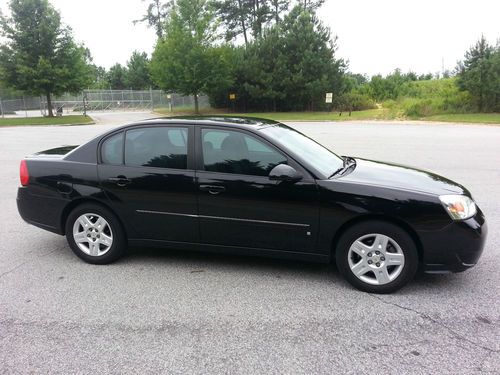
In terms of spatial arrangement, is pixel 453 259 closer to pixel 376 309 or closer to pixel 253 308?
pixel 376 309

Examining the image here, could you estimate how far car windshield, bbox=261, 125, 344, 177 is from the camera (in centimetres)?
419

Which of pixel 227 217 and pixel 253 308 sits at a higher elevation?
pixel 227 217

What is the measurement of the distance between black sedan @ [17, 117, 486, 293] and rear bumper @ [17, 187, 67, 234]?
1 centimetres

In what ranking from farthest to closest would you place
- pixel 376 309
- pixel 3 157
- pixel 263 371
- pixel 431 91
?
1. pixel 431 91
2. pixel 3 157
3. pixel 376 309
4. pixel 263 371

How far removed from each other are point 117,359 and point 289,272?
1.91 meters

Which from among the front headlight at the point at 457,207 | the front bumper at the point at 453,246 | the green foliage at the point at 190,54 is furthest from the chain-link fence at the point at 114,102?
the front bumper at the point at 453,246

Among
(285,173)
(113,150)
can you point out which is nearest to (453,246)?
(285,173)

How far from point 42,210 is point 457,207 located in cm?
414

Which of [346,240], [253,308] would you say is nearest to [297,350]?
[253,308]

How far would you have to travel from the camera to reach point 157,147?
4.45m

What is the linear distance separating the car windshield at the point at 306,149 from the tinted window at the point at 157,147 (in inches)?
33.1

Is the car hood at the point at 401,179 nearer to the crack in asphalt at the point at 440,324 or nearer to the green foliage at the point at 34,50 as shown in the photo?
the crack in asphalt at the point at 440,324

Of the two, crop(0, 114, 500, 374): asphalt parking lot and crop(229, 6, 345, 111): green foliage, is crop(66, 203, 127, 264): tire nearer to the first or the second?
crop(0, 114, 500, 374): asphalt parking lot

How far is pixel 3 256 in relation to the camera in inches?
192
